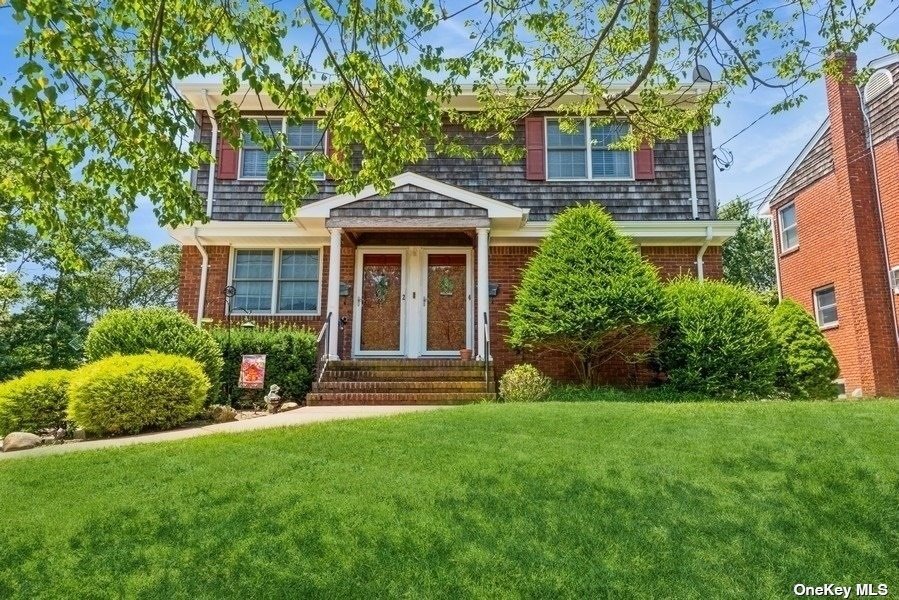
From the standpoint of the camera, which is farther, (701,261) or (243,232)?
(701,261)

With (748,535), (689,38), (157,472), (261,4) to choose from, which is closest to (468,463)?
(748,535)

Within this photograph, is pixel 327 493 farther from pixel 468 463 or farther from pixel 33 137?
pixel 33 137

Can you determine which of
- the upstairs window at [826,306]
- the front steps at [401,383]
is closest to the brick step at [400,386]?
the front steps at [401,383]

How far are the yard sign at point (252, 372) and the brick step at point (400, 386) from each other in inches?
31.6

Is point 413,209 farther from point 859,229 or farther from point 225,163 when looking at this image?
point 859,229

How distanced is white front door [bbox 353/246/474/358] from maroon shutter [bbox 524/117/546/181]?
204 centimetres

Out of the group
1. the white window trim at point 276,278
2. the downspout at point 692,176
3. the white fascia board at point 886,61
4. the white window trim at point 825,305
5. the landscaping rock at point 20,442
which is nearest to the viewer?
the landscaping rock at point 20,442

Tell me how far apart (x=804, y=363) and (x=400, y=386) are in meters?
6.52

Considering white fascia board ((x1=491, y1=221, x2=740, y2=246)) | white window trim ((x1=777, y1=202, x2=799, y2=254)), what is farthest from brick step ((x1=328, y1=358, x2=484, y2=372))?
white window trim ((x1=777, y1=202, x2=799, y2=254))

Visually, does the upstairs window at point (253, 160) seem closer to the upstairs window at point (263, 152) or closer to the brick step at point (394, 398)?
the upstairs window at point (263, 152)

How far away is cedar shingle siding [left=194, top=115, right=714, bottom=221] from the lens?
37.5 feet

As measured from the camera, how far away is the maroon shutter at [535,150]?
1159 cm

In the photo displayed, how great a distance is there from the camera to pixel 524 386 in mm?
8406
